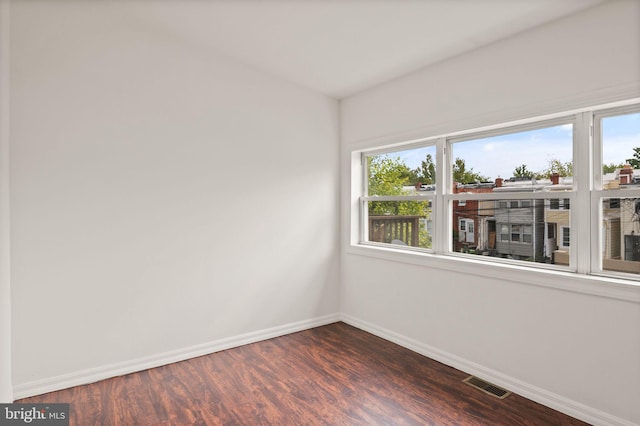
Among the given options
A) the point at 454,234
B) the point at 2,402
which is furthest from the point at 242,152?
the point at 2,402

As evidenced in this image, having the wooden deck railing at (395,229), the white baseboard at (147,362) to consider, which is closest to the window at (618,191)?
the wooden deck railing at (395,229)

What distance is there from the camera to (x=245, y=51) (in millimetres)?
3242

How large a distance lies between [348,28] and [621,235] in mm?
2313

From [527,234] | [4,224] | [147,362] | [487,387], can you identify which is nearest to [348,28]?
[527,234]

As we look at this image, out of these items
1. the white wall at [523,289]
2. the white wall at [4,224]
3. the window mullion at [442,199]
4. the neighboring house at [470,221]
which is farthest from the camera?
the window mullion at [442,199]

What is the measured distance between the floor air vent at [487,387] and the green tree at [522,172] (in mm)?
1564

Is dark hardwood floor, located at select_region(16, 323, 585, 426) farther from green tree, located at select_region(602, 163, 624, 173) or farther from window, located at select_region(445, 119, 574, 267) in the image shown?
green tree, located at select_region(602, 163, 624, 173)

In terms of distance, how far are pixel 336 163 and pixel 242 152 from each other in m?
1.16

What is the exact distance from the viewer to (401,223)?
12.0 feet

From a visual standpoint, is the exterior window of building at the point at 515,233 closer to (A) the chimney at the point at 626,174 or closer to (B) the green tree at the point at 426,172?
(A) the chimney at the point at 626,174

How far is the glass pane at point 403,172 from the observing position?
340cm

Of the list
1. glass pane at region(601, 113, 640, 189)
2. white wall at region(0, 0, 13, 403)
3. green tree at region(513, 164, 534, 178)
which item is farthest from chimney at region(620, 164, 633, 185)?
white wall at region(0, 0, 13, 403)

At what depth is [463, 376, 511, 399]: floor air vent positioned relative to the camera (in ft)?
8.27

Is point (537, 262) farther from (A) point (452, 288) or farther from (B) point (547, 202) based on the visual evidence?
(A) point (452, 288)
